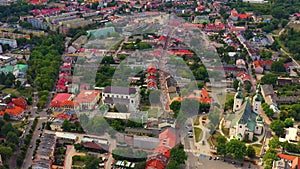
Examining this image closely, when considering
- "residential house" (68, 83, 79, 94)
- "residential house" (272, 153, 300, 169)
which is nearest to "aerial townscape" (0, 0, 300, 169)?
"residential house" (272, 153, 300, 169)

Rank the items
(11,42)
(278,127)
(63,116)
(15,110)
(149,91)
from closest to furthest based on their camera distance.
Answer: (278,127), (63,116), (15,110), (149,91), (11,42)

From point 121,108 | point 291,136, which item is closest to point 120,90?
point 121,108

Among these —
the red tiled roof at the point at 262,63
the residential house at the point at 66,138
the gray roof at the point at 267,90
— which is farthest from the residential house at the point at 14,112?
the red tiled roof at the point at 262,63

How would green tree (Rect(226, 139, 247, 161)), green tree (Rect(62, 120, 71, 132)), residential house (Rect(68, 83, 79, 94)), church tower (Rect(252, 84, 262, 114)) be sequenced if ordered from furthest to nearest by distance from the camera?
residential house (Rect(68, 83, 79, 94))
church tower (Rect(252, 84, 262, 114))
green tree (Rect(62, 120, 71, 132))
green tree (Rect(226, 139, 247, 161))

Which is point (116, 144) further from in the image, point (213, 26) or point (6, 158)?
point (213, 26)

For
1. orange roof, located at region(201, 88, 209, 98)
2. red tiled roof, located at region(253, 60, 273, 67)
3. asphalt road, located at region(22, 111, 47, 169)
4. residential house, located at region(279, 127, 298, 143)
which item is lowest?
asphalt road, located at region(22, 111, 47, 169)

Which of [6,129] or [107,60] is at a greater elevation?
[107,60]

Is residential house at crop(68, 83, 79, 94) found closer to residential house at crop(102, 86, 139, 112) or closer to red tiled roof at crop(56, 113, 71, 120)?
residential house at crop(102, 86, 139, 112)

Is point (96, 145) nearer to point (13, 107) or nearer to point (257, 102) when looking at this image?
point (13, 107)
